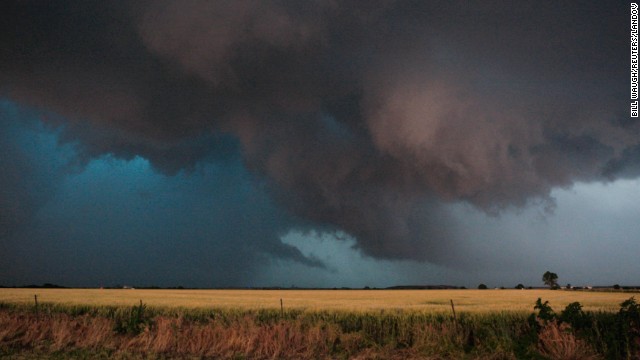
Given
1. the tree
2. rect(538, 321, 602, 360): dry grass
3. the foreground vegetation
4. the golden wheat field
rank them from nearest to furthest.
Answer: rect(538, 321, 602, 360): dry grass → the foreground vegetation → the golden wheat field → the tree

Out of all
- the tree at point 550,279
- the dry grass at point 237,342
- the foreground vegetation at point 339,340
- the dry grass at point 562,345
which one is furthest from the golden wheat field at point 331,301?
the tree at point 550,279

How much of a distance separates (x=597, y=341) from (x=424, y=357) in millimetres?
5598

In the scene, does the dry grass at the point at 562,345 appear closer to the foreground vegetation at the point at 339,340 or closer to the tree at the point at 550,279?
the foreground vegetation at the point at 339,340

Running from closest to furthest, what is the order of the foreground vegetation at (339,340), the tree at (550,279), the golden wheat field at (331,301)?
the foreground vegetation at (339,340) < the golden wheat field at (331,301) < the tree at (550,279)

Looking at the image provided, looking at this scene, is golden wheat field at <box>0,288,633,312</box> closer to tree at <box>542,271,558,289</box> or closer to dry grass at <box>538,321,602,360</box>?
dry grass at <box>538,321,602,360</box>

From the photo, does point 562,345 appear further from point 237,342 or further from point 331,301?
point 331,301

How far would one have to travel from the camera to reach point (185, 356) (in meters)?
16.7

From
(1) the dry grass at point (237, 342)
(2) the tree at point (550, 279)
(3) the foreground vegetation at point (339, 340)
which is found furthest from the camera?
(2) the tree at point (550, 279)

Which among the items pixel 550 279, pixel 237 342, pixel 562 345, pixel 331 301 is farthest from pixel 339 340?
pixel 550 279

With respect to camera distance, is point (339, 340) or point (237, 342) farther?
point (339, 340)

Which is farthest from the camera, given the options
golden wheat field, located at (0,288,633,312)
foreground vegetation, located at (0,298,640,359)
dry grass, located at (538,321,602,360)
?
golden wheat field, located at (0,288,633,312)

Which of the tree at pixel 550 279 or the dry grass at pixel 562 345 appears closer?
the dry grass at pixel 562 345

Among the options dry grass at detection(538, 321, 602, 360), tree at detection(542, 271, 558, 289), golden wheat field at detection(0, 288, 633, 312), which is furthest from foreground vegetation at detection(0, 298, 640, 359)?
tree at detection(542, 271, 558, 289)

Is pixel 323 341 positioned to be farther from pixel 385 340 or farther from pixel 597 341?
pixel 597 341
